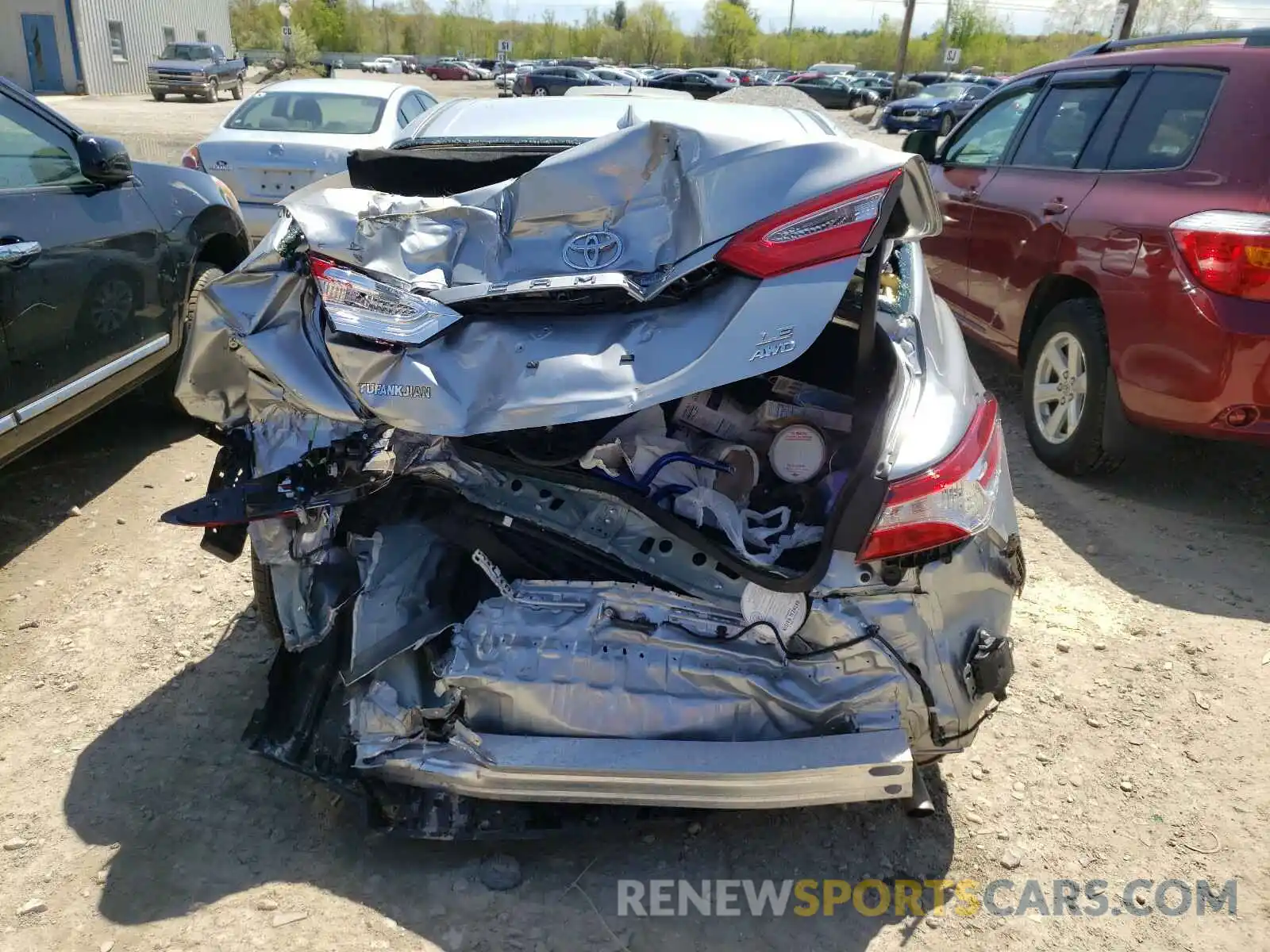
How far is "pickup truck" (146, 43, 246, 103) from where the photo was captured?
3170 cm

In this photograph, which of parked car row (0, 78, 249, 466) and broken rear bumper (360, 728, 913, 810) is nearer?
broken rear bumper (360, 728, 913, 810)

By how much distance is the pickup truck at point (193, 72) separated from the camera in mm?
31703

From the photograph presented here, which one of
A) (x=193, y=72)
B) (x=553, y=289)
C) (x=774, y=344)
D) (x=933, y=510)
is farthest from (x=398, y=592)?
(x=193, y=72)

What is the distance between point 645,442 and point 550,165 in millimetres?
775

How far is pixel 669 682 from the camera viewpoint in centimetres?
226

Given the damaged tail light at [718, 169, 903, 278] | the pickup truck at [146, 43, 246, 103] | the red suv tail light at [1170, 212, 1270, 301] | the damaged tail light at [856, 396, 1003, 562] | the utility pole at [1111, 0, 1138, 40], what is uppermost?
the utility pole at [1111, 0, 1138, 40]

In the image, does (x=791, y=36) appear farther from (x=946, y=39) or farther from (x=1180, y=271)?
(x=1180, y=271)

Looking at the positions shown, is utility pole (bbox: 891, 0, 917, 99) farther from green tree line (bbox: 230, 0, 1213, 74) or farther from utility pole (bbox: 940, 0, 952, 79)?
green tree line (bbox: 230, 0, 1213, 74)

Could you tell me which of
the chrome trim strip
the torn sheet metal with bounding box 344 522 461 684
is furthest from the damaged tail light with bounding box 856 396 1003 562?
the chrome trim strip

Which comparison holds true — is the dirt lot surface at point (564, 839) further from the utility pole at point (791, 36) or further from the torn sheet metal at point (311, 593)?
the utility pole at point (791, 36)

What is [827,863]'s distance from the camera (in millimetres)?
2473

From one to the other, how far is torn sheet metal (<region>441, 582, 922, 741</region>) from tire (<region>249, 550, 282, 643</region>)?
72 centimetres

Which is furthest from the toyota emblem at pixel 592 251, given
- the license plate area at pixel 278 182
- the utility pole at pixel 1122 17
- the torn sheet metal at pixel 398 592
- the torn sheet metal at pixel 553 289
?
the utility pole at pixel 1122 17

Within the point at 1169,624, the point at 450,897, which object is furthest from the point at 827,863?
the point at 1169,624
